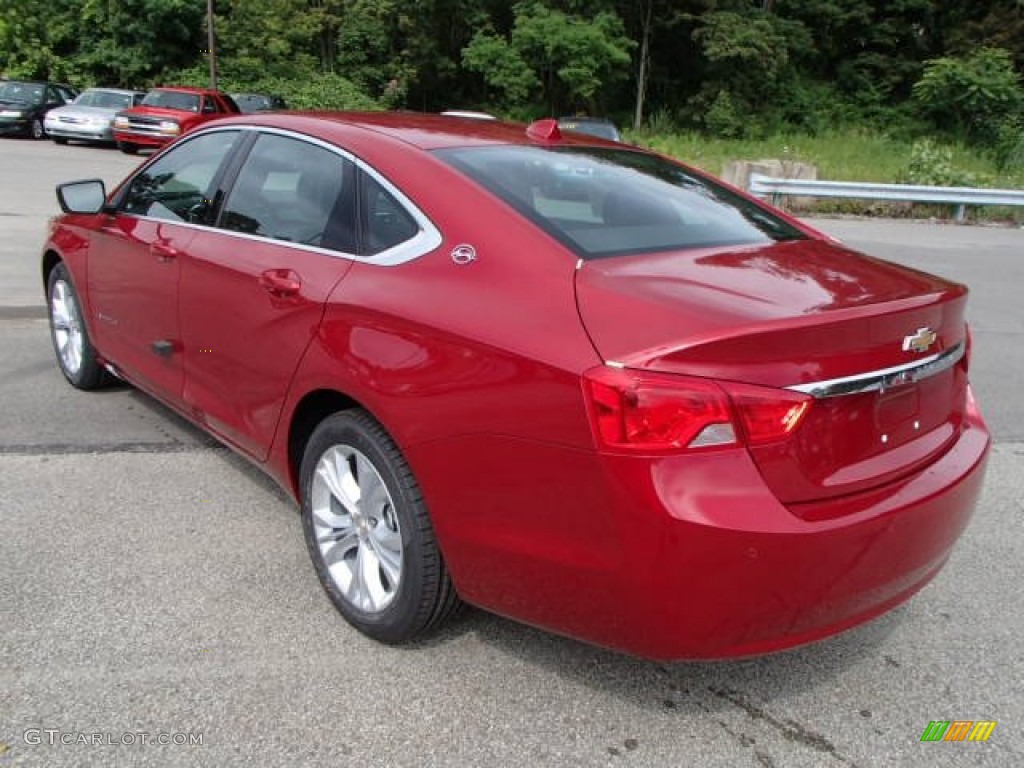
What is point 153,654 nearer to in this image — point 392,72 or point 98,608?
point 98,608

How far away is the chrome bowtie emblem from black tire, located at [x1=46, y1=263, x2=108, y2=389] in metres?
4.04

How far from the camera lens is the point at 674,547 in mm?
2068

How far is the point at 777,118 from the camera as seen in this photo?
1448 inches

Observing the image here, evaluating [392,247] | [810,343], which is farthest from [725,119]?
[810,343]

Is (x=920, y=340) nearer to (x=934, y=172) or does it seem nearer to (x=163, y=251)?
(x=163, y=251)

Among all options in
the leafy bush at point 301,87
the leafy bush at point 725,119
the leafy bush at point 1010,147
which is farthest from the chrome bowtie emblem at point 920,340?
the leafy bush at point 725,119

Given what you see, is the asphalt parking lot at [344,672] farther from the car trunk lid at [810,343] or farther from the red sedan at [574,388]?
the car trunk lid at [810,343]

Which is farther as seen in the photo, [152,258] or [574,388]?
[152,258]

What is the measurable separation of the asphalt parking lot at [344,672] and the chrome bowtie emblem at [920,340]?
1.08m

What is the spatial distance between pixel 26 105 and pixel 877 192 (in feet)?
72.8

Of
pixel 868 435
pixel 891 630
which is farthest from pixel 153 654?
pixel 891 630

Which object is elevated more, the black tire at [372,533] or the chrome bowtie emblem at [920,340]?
the chrome bowtie emblem at [920,340]

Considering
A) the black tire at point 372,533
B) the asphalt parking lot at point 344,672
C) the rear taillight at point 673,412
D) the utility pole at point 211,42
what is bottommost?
the asphalt parking lot at point 344,672

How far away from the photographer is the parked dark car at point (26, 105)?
2453 cm
